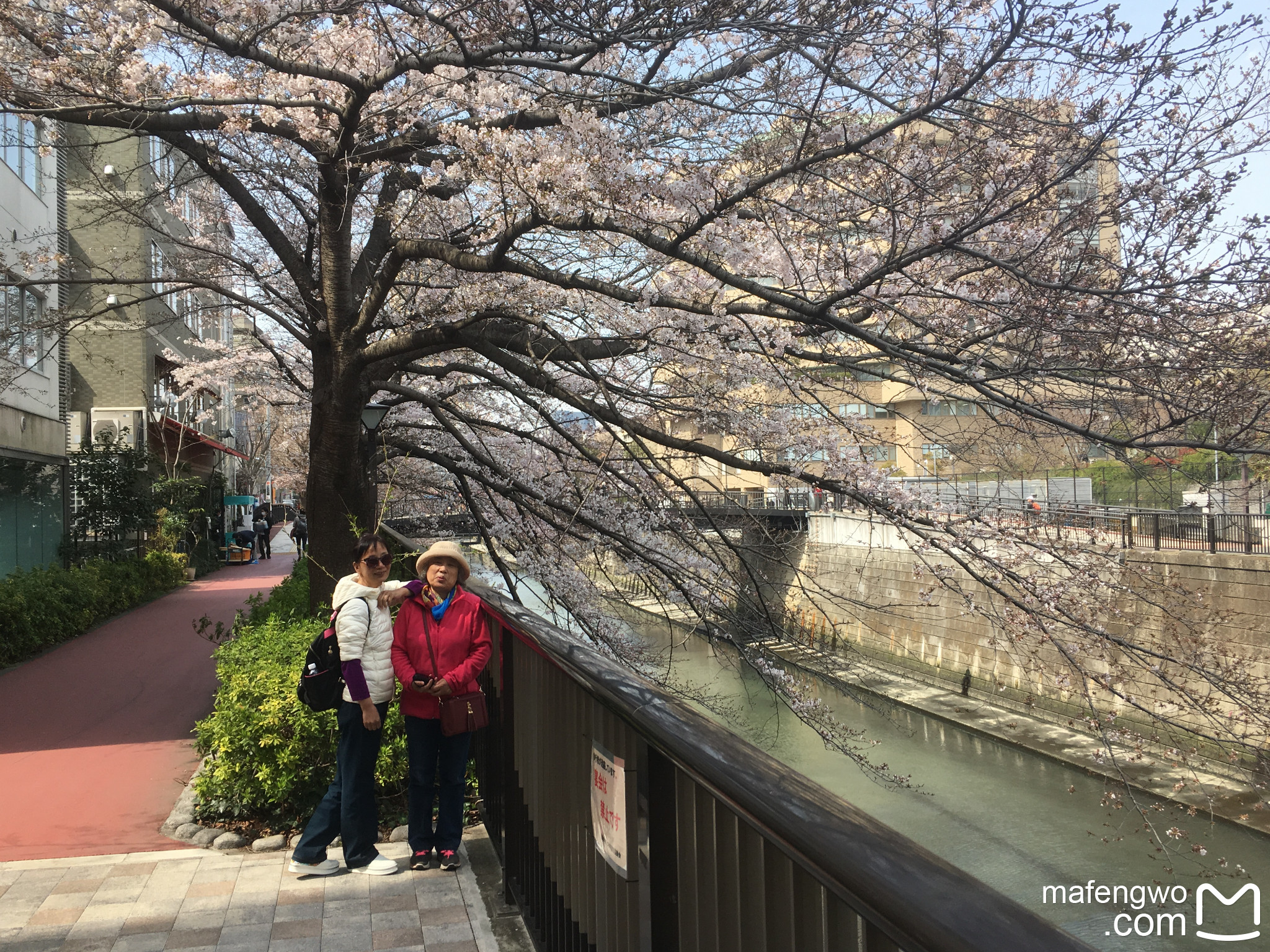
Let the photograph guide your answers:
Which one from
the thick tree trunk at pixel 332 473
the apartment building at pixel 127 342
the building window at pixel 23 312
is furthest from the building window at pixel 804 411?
the apartment building at pixel 127 342

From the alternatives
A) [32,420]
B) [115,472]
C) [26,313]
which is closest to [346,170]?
[26,313]

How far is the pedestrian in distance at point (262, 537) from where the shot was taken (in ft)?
127

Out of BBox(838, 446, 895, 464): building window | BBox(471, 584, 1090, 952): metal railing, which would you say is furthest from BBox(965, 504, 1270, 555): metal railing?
BBox(471, 584, 1090, 952): metal railing

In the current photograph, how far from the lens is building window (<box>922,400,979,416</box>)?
644 centimetres

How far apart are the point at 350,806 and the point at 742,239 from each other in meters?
4.58

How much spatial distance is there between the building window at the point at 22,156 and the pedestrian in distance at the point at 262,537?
2062 centimetres

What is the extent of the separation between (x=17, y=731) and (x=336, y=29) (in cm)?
660

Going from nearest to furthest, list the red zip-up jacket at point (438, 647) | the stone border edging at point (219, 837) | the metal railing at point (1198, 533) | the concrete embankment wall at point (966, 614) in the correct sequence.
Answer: the red zip-up jacket at point (438, 647), the stone border edging at point (219, 837), the concrete embankment wall at point (966, 614), the metal railing at point (1198, 533)

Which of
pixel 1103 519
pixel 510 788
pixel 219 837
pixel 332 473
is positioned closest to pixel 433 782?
pixel 510 788

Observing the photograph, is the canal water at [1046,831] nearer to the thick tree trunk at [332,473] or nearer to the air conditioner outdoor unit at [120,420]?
the thick tree trunk at [332,473]

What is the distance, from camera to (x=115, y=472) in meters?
22.5

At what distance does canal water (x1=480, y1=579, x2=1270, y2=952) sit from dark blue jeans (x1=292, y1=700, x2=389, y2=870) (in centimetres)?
758

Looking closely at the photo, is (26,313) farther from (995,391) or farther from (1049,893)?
(1049,893)

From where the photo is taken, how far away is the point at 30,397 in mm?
17812
